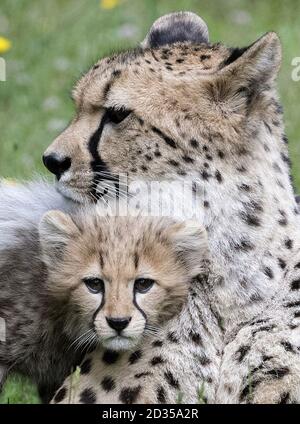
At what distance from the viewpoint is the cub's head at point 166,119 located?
201 inches

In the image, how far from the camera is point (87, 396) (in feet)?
15.8

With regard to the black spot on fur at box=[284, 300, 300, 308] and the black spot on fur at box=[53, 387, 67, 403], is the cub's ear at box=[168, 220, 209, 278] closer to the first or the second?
the black spot on fur at box=[284, 300, 300, 308]

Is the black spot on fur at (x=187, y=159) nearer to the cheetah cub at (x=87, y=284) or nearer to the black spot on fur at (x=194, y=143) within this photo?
the black spot on fur at (x=194, y=143)

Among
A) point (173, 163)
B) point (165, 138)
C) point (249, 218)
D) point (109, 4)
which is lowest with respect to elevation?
point (249, 218)

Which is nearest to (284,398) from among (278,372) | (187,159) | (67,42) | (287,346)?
(278,372)

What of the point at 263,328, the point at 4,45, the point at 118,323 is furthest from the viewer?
the point at 4,45

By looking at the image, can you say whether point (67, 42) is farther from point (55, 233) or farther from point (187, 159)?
point (55, 233)

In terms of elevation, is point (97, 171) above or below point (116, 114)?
below

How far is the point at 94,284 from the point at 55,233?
0.32 meters

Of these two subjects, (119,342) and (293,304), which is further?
(293,304)

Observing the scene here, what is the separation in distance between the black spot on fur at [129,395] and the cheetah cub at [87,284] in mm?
217

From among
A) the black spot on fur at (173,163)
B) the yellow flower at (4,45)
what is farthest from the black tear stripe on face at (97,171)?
the yellow flower at (4,45)

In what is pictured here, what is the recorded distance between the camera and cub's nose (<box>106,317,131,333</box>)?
450cm
